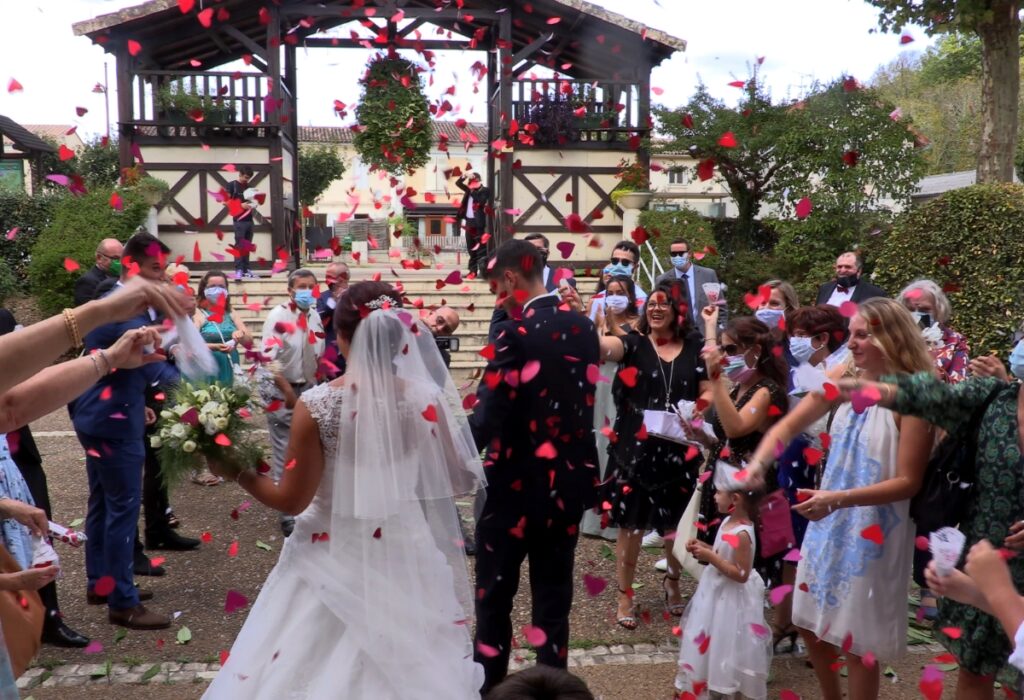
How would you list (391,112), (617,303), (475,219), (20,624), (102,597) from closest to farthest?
(20,624) < (102,597) < (617,303) < (391,112) < (475,219)

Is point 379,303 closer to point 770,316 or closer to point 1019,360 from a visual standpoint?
point 1019,360

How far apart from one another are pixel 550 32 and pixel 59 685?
49.2 feet

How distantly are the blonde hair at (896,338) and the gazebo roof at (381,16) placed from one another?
1347 centimetres

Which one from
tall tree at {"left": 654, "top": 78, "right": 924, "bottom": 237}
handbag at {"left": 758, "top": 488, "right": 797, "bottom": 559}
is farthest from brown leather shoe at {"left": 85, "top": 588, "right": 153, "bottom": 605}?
tall tree at {"left": 654, "top": 78, "right": 924, "bottom": 237}

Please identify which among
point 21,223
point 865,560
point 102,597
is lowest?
point 102,597

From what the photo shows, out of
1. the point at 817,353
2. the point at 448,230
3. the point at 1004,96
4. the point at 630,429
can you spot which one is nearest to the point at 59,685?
the point at 630,429

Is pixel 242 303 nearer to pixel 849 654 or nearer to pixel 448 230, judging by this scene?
pixel 849 654

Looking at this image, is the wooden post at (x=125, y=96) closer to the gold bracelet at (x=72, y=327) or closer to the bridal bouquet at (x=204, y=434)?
the bridal bouquet at (x=204, y=434)

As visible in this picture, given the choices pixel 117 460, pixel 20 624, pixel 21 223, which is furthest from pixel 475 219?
pixel 20 624

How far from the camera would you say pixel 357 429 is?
3.36 metres

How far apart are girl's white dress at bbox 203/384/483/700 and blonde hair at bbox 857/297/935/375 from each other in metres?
1.99

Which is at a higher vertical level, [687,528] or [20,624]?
[20,624]

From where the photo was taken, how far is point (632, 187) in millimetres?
16781

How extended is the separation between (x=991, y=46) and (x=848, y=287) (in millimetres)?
8257
